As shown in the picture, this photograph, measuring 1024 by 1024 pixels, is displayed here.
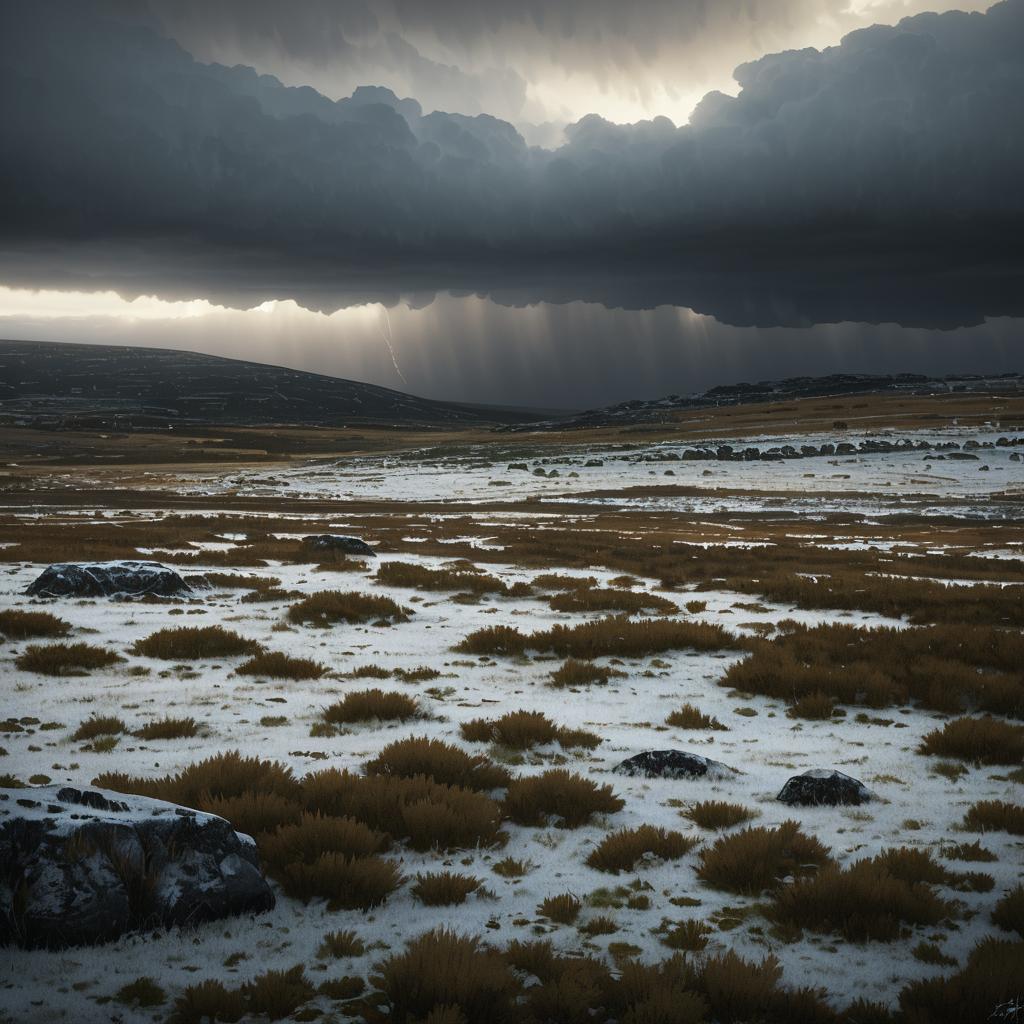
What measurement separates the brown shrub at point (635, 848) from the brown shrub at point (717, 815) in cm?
44

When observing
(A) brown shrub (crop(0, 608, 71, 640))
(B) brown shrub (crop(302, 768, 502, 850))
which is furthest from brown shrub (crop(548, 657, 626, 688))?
(A) brown shrub (crop(0, 608, 71, 640))

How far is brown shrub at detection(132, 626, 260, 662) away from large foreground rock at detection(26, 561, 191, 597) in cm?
532

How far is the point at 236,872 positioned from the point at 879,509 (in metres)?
55.0

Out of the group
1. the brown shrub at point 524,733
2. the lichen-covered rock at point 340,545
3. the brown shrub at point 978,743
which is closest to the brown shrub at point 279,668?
the brown shrub at point 524,733

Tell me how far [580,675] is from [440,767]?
5.03 meters

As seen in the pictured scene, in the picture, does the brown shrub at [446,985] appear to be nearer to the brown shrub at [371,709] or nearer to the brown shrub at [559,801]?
the brown shrub at [559,801]

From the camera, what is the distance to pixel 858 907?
517 centimetres

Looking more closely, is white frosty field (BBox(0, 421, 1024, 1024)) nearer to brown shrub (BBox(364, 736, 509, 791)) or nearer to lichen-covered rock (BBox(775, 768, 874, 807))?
lichen-covered rock (BBox(775, 768, 874, 807))

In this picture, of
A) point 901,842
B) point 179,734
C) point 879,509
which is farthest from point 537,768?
point 879,509

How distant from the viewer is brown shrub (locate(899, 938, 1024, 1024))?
410 cm

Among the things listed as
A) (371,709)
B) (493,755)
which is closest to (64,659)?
(371,709)

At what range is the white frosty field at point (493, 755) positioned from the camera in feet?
15.3

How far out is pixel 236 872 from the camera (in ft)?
16.8

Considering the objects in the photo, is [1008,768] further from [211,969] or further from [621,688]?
[211,969]
